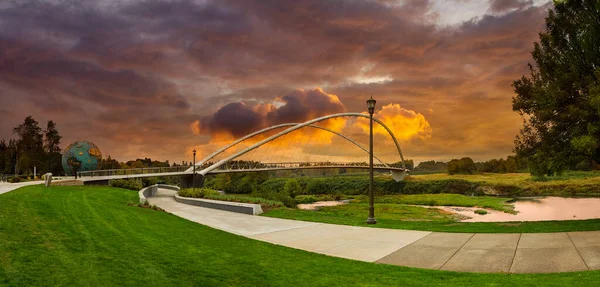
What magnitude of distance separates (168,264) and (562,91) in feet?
49.4

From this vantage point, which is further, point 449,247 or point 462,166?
point 462,166

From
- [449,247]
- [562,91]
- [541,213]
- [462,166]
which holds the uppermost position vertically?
[562,91]

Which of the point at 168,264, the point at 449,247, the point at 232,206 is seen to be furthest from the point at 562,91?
the point at 232,206

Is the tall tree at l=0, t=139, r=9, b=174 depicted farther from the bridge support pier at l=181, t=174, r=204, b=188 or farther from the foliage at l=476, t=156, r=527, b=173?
the foliage at l=476, t=156, r=527, b=173

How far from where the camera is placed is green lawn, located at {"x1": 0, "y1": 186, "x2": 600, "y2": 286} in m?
6.21

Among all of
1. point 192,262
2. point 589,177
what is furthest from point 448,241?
point 589,177

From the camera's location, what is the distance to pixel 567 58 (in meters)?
14.9

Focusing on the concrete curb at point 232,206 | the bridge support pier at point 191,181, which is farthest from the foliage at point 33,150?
the concrete curb at point 232,206

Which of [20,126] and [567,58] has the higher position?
[20,126]

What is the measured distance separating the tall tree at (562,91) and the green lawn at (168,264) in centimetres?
904

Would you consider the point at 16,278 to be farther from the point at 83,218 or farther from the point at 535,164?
the point at 535,164

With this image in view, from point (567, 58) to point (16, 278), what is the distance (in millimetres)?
18600

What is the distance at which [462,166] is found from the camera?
10575cm

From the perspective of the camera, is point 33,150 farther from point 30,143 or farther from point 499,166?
point 499,166
